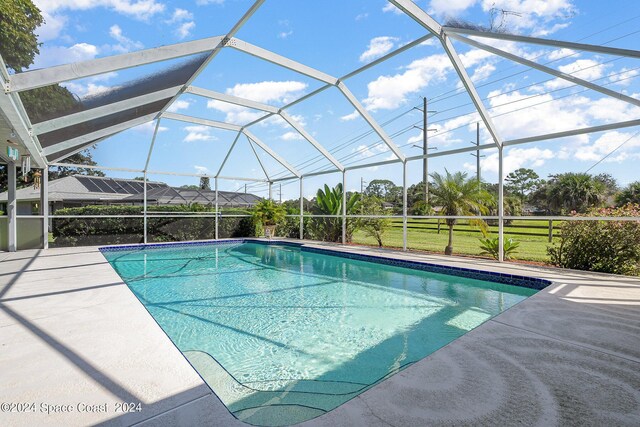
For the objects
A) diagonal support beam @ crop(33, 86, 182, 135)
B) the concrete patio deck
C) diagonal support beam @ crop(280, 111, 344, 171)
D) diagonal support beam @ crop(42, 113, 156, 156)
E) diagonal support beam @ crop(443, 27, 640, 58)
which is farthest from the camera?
diagonal support beam @ crop(280, 111, 344, 171)

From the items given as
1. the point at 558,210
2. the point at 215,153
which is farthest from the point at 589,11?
the point at 558,210

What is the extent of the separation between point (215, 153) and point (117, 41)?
7212mm

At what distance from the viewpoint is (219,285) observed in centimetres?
614

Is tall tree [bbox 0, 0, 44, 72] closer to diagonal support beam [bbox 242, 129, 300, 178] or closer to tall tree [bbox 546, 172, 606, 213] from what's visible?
diagonal support beam [bbox 242, 129, 300, 178]

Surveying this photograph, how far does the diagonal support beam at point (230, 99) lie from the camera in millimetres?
8016

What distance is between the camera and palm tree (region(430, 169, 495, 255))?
8445 mm

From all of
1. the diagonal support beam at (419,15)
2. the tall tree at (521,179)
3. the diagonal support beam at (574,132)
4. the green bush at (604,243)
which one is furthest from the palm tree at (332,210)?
the tall tree at (521,179)

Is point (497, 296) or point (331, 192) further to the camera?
point (331, 192)

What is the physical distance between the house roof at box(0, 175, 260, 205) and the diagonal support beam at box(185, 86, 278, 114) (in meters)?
5.43

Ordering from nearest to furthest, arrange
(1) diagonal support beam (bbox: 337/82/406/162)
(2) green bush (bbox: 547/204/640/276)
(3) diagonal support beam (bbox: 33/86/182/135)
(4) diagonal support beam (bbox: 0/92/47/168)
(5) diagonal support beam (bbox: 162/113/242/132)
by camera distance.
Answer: (4) diagonal support beam (bbox: 0/92/47/168), (2) green bush (bbox: 547/204/640/276), (3) diagonal support beam (bbox: 33/86/182/135), (1) diagonal support beam (bbox: 337/82/406/162), (5) diagonal support beam (bbox: 162/113/242/132)

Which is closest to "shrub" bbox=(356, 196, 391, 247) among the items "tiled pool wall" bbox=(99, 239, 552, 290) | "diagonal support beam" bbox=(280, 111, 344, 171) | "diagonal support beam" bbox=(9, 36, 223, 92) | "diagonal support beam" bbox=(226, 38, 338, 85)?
"diagonal support beam" bbox=(280, 111, 344, 171)

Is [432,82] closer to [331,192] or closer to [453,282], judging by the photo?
[331,192]

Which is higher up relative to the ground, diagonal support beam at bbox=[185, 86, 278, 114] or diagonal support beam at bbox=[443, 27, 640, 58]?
diagonal support beam at bbox=[185, 86, 278, 114]

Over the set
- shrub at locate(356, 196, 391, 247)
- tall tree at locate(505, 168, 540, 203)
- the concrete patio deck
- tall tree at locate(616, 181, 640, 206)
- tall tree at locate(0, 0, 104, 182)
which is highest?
tall tree at locate(505, 168, 540, 203)
